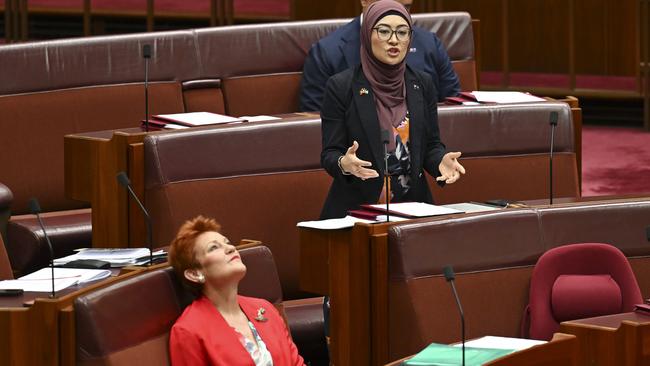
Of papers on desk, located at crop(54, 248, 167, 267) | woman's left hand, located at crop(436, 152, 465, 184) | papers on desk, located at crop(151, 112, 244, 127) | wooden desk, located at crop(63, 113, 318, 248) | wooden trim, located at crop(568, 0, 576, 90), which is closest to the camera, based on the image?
papers on desk, located at crop(54, 248, 167, 267)

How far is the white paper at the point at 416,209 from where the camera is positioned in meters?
1.96

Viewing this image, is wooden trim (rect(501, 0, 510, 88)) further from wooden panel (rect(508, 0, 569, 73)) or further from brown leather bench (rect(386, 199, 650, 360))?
brown leather bench (rect(386, 199, 650, 360))

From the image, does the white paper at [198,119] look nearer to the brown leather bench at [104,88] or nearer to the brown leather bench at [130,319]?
the brown leather bench at [104,88]

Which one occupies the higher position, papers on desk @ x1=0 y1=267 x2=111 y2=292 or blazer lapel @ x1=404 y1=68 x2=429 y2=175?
blazer lapel @ x1=404 y1=68 x2=429 y2=175

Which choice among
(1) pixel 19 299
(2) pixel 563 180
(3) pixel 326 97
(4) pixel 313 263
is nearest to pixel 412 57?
(2) pixel 563 180

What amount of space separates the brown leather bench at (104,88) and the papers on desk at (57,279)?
0.65m

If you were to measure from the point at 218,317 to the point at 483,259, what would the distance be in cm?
47

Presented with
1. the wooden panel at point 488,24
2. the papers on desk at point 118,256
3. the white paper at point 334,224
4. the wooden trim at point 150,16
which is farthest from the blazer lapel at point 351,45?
the wooden trim at point 150,16

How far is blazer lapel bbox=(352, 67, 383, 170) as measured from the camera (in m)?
2.04

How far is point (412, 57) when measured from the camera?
2.60m

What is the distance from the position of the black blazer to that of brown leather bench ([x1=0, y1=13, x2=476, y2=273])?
0.59 metres

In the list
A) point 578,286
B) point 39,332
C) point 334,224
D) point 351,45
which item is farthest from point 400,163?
point 39,332

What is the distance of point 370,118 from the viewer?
2043mm

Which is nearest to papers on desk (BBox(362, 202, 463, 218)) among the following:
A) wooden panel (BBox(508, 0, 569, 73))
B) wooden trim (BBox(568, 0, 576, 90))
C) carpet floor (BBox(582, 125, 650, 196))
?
carpet floor (BBox(582, 125, 650, 196))
